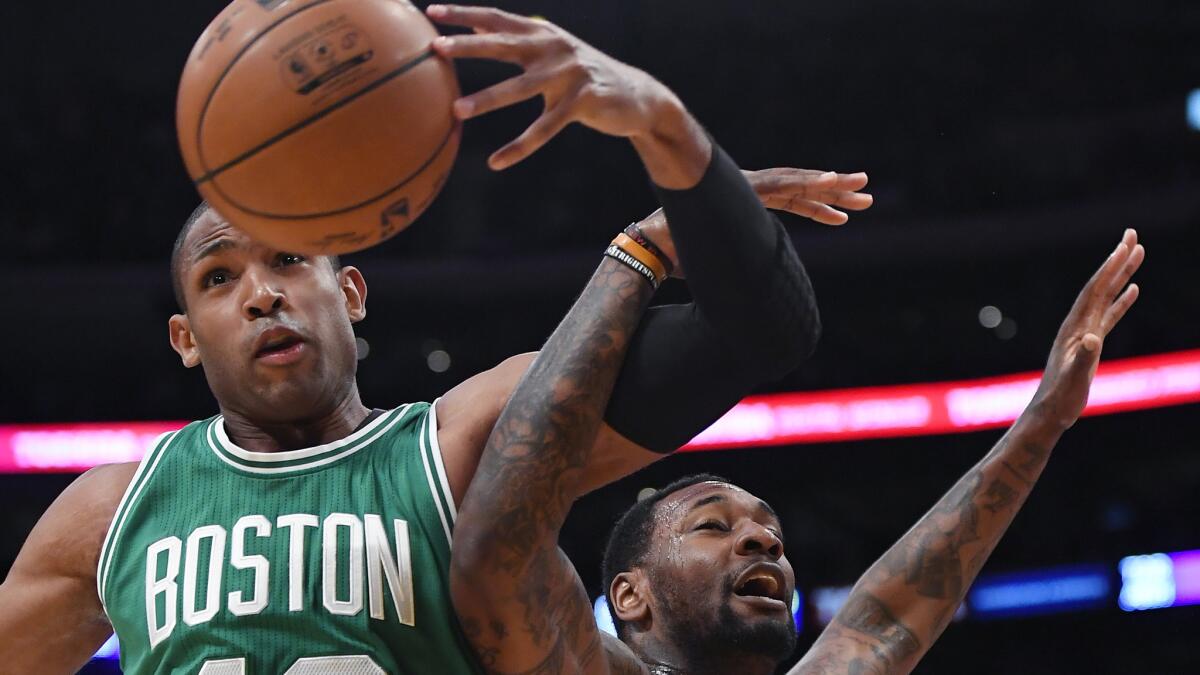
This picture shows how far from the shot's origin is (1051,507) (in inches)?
531

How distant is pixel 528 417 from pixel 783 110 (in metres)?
11.4

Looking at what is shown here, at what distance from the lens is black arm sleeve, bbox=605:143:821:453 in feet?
7.16

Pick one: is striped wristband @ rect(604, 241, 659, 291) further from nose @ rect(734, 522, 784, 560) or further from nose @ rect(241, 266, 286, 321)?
nose @ rect(734, 522, 784, 560)

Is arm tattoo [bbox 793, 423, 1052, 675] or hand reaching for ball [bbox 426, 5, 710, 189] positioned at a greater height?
hand reaching for ball [bbox 426, 5, 710, 189]

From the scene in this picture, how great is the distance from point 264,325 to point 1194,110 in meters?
11.8

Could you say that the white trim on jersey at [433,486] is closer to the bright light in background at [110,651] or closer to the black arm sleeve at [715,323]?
the black arm sleeve at [715,323]

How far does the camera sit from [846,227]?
42.2 feet

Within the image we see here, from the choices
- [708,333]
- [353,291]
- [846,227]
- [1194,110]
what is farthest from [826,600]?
[708,333]

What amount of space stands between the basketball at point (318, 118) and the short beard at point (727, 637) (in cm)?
179

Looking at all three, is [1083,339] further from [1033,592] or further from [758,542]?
[1033,592]

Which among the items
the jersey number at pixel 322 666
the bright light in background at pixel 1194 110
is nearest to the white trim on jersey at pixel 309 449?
the jersey number at pixel 322 666

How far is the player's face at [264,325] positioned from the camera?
8.27 ft


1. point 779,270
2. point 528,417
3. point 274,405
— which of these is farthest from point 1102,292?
point 274,405

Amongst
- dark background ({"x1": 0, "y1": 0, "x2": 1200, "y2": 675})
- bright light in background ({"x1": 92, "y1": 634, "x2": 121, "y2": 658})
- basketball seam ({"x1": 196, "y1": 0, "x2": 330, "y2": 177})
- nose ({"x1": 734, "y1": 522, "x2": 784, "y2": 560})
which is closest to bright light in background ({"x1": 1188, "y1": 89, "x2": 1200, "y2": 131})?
dark background ({"x1": 0, "y1": 0, "x2": 1200, "y2": 675})
